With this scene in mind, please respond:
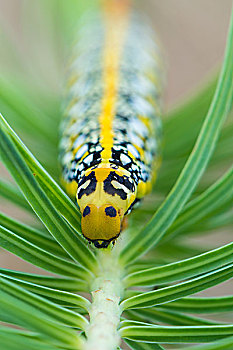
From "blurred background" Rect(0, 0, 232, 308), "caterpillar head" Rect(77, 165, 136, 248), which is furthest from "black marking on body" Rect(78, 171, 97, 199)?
"blurred background" Rect(0, 0, 232, 308)

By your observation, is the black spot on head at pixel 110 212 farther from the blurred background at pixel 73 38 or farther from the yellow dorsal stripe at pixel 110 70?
the blurred background at pixel 73 38

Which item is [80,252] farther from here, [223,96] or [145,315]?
[223,96]

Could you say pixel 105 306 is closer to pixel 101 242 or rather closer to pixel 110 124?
pixel 101 242

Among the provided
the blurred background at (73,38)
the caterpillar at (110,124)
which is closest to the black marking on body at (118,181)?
the caterpillar at (110,124)

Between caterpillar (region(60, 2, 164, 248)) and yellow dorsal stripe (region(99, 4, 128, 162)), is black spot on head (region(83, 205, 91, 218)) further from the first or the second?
yellow dorsal stripe (region(99, 4, 128, 162))

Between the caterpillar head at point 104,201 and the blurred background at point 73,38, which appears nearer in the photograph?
the caterpillar head at point 104,201

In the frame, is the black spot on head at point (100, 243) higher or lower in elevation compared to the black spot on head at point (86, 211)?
lower

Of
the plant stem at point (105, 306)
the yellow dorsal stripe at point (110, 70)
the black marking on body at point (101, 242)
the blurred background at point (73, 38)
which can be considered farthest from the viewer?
the blurred background at point (73, 38)
